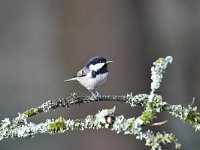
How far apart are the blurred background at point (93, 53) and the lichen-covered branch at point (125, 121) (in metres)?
2.21

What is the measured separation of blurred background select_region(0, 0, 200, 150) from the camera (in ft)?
13.2

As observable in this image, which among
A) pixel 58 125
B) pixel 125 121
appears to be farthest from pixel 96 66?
pixel 125 121

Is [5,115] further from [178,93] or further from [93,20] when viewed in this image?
[93,20]

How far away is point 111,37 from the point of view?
4.04m

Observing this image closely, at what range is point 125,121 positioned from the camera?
1401mm

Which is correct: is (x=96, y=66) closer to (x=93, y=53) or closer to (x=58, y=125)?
(x=58, y=125)

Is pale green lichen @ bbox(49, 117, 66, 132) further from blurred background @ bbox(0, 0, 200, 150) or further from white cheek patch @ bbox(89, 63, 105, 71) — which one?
blurred background @ bbox(0, 0, 200, 150)

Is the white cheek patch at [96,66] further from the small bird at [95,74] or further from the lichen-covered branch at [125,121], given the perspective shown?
the lichen-covered branch at [125,121]

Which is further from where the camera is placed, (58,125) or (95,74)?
(95,74)

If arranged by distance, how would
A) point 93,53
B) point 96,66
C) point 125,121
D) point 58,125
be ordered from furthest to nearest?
point 93,53 → point 96,66 → point 58,125 → point 125,121

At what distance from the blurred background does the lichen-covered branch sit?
2206 millimetres

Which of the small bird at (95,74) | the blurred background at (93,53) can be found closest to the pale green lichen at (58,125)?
the small bird at (95,74)

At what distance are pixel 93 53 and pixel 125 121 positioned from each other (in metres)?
2.64

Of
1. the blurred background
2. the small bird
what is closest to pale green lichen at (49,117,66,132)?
the small bird
